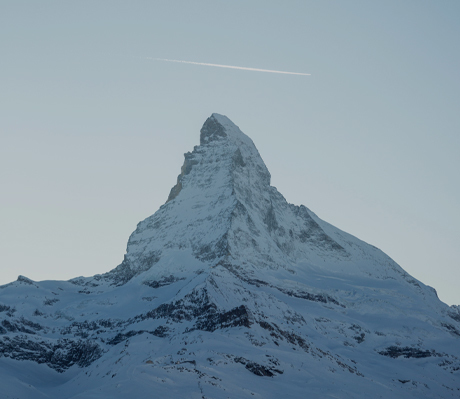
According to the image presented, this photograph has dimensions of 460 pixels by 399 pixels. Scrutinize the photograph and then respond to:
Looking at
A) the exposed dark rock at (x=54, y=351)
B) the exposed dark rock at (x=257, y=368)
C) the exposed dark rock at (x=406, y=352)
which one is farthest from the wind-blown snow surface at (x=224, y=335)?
the exposed dark rock at (x=406, y=352)

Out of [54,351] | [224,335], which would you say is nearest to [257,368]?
[224,335]

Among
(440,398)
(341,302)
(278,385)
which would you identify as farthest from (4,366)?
(341,302)

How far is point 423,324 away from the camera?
180 metres

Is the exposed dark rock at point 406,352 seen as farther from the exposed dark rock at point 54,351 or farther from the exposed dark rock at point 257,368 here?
the exposed dark rock at point 257,368

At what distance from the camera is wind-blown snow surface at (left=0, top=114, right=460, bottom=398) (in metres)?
89.8

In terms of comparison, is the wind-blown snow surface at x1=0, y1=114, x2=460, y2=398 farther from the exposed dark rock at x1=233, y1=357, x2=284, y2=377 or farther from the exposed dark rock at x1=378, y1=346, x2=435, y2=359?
the exposed dark rock at x1=378, y1=346, x2=435, y2=359

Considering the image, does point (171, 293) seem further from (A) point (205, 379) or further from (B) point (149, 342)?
(A) point (205, 379)

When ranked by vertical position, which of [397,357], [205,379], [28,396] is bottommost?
[28,396]

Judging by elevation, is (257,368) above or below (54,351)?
above

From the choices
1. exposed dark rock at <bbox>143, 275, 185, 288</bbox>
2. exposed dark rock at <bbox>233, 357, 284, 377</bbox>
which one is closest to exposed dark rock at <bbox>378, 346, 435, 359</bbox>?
exposed dark rock at <bbox>143, 275, 185, 288</bbox>

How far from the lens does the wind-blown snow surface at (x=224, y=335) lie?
89.8 metres

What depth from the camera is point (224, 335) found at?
357 ft

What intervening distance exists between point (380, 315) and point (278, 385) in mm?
99947

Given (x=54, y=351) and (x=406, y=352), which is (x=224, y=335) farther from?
(x=406, y=352)
